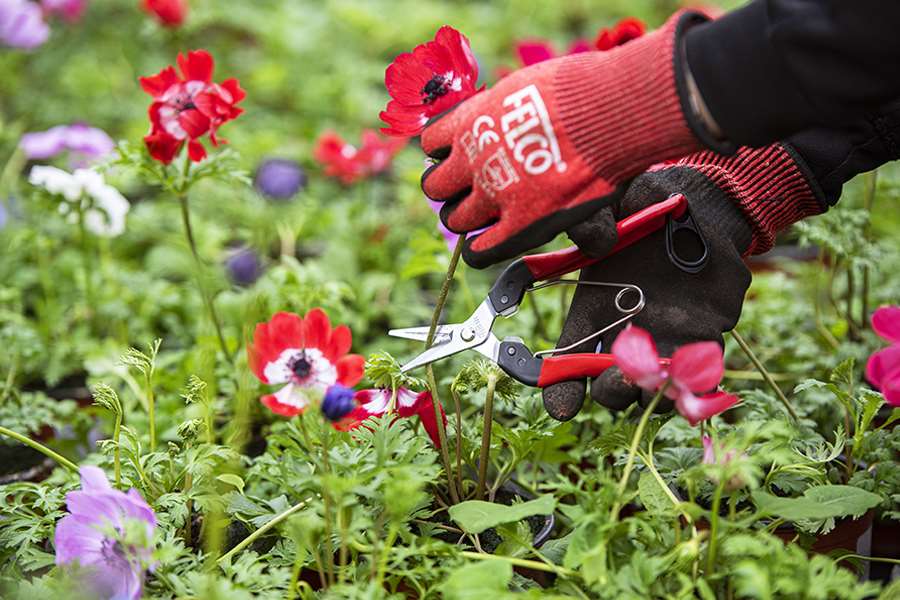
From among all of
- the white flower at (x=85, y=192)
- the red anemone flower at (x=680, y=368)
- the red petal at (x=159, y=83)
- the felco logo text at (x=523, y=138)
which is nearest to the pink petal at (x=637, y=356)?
the red anemone flower at (x=680, y=368)

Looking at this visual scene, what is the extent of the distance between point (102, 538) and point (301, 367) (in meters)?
0.28

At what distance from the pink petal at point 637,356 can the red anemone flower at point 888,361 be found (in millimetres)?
288

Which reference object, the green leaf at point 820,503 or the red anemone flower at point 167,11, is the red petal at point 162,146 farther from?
the green leaf at point 820,503

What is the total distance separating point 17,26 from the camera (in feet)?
7.42

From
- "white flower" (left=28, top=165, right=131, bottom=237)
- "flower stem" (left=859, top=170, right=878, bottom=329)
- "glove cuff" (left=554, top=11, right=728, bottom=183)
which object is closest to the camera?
"glove cuff" (left=554, top=11, right=728, bottom=183)

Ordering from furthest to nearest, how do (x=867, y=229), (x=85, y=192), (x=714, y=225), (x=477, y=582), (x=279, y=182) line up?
(x=279, y=182)
(x=85, y=192)
(x=867, y=229)
(x=714, y=225)
(x=477, y=582)

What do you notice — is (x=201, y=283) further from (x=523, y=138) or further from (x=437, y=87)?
(x=523, y=138)

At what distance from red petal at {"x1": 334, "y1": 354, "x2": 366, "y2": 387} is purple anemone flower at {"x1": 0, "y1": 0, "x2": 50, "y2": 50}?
1.73 meters

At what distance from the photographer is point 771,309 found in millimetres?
1803

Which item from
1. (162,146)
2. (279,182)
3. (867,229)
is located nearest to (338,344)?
(162,146)

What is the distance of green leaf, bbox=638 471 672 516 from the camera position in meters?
1.01

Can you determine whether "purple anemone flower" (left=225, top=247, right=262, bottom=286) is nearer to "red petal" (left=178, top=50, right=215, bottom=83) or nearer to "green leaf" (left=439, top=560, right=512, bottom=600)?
"red petal" (left=178, top=50, right=215, bottom=83)

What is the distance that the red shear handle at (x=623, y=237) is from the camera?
1.12m

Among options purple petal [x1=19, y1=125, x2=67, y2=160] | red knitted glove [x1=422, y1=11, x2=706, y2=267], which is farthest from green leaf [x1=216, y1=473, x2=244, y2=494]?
purple petal [x1=19, y1=125, x2=67, y2=160]
